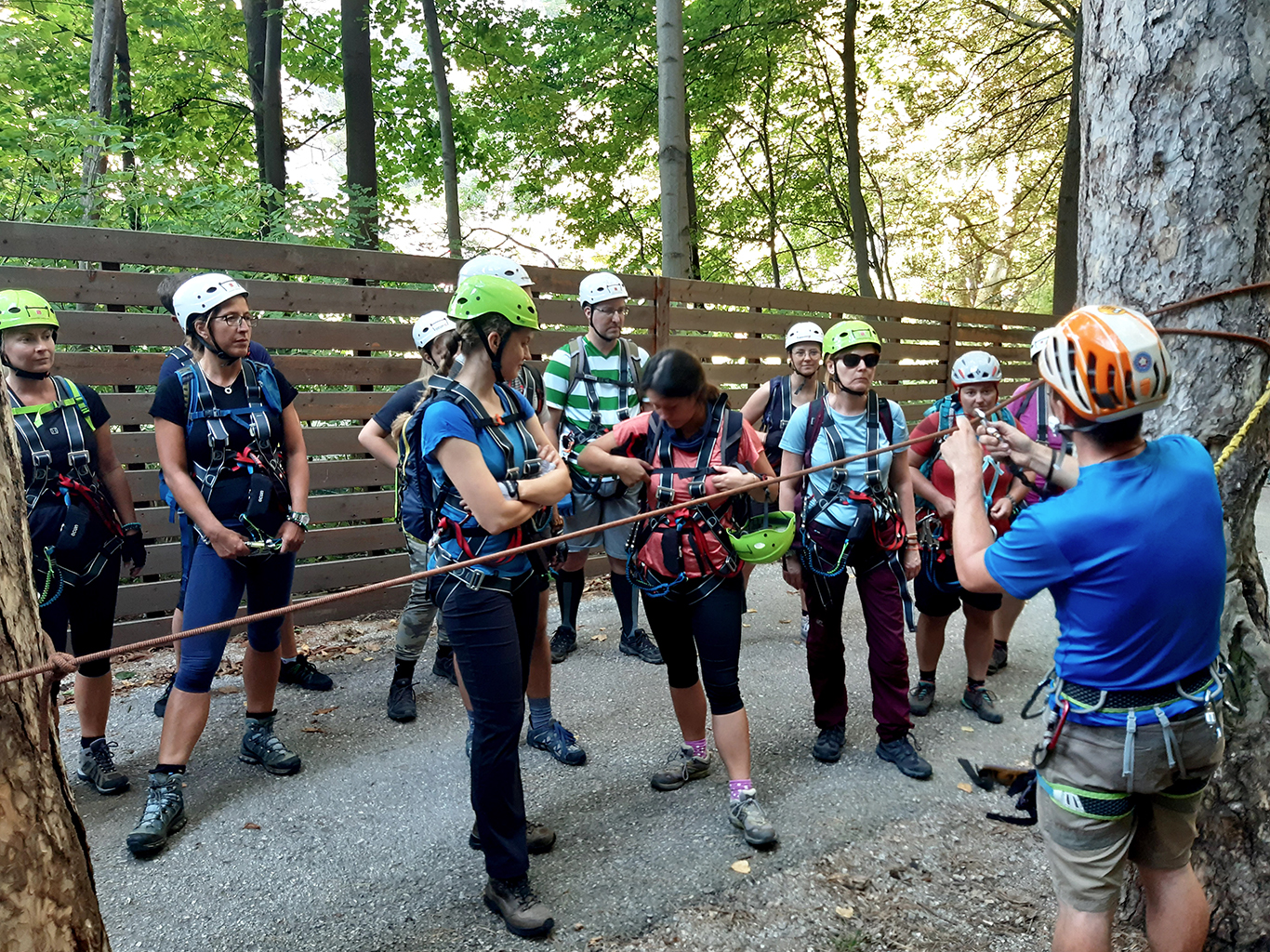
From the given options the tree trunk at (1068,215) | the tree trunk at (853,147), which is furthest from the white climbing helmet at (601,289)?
the tree trunk at (853,147)

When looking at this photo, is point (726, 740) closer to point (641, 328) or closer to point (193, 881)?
point (193, 881)

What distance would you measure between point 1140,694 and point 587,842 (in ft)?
7.72

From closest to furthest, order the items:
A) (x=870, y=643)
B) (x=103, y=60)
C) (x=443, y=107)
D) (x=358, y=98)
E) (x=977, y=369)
→ (x=870, y=643) < (x=977, y=369) < (x=103, y=60) < (x=358, y=98) < (x=443, y=107)

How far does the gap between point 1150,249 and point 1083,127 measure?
61cm

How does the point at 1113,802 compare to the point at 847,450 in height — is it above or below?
below

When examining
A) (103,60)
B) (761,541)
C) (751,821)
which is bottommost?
(751,821)

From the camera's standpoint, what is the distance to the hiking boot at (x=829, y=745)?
14.4ft

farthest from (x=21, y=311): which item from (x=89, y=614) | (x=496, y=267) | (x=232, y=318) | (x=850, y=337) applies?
(x=850, y=337)

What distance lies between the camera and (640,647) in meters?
5.87

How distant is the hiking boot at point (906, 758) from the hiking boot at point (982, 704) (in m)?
0.80

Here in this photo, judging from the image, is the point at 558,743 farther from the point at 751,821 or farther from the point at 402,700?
the point at 751,821

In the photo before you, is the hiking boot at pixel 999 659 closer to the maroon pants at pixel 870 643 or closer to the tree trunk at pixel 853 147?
the maroon pants at pixel 870 643

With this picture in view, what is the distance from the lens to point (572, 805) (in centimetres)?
394

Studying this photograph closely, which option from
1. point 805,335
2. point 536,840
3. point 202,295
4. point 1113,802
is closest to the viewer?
point 1113,802
